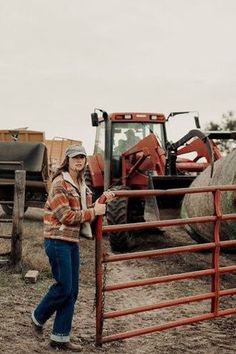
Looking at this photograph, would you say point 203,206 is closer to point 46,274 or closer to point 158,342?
point 46,274

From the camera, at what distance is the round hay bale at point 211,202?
7301 millimetres

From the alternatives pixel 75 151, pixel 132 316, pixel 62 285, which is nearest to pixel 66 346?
pixel 62 285

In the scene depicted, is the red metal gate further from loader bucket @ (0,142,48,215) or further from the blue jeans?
loader bucket @ (0,142,48,215)

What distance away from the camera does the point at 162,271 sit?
322 inches

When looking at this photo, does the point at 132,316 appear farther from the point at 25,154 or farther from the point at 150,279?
the point at 25,154

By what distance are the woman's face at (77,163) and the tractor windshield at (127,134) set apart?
22.4ft

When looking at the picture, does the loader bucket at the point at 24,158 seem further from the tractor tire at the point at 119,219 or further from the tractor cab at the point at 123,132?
the tractor tire at the point at 119,219

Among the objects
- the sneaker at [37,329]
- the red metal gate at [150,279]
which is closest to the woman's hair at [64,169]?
the red metal gate at [150,279]

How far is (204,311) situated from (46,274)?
231 centimetres

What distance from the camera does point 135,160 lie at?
36.5 ft

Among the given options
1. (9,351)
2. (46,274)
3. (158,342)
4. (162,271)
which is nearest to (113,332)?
(158,342)

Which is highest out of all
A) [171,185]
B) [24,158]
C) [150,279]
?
[24,158]

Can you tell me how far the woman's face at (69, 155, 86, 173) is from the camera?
457 centimetres

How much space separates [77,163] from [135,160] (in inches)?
259
